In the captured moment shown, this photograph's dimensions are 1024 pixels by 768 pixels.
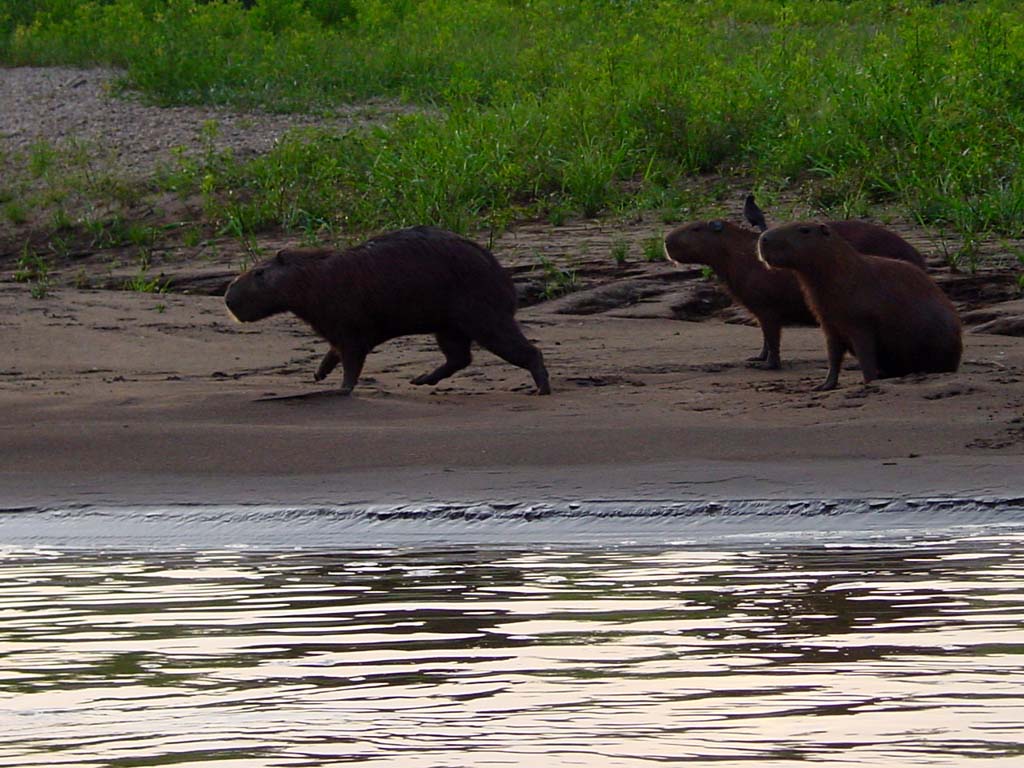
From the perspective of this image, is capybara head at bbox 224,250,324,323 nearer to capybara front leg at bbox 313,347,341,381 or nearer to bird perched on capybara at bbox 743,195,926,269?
Answer: capybara front leg at bbox 313,347,341,381

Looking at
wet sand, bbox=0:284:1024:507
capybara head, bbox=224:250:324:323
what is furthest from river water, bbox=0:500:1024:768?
capybara head, bbox=224:250:324:323

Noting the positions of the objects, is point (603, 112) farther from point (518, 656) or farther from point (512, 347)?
point (518, 656)

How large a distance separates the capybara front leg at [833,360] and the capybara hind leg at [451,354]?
62.9 inches

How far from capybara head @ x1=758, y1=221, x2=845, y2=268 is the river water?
2.61m

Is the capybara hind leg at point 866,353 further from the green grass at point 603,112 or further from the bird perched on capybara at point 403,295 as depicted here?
the green grass at point 603,112

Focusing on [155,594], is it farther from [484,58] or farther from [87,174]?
[484,58]

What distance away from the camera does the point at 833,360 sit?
8.20 metres

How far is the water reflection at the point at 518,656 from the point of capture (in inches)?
121

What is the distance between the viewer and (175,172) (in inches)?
575

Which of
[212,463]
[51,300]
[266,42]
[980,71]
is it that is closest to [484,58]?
[266,42]

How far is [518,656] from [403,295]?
15.0ft

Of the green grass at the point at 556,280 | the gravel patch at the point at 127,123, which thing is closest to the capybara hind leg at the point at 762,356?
the green grass at the point at 556,280

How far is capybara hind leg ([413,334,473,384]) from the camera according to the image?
8.59 m

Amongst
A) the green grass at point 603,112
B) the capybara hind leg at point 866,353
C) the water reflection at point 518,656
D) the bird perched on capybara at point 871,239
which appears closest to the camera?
the water reflection at point 518,656
